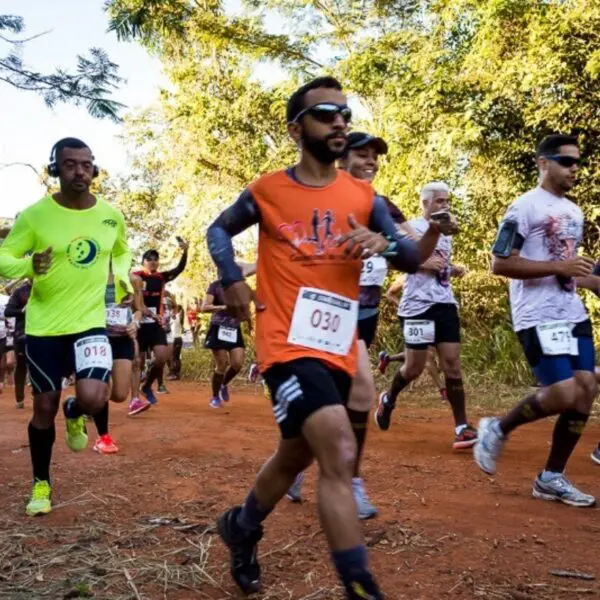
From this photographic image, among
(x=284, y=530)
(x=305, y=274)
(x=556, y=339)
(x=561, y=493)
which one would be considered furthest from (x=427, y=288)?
(x=305, y=274)

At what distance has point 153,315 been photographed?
11.2 metres

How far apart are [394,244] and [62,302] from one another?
2629 millimetres

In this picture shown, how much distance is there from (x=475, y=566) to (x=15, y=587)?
2.15 metres

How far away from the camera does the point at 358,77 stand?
620 inches

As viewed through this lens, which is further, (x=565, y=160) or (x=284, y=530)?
(x=565, y=160)

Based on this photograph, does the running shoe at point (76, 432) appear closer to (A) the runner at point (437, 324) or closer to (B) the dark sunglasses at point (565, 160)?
(A) the runner at point (437, 324)

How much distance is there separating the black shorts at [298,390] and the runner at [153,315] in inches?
301

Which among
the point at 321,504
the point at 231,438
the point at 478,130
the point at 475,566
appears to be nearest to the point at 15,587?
the point at 321,504

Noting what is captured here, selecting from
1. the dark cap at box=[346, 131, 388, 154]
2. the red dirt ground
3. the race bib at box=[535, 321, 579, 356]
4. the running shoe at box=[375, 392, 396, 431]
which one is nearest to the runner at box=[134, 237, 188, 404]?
the red dirt ground

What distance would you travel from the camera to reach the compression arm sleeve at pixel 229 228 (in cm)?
338

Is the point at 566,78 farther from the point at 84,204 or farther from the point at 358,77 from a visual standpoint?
the point at 84,204

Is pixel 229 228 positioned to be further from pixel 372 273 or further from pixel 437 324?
pixel 437 324

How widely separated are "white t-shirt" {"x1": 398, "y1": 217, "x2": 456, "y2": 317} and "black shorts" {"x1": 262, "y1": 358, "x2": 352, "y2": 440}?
13.4ft

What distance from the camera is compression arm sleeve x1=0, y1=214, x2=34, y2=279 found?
15.9ft
